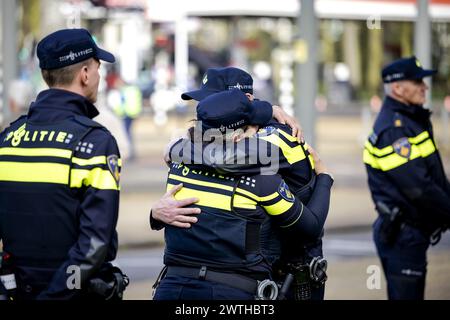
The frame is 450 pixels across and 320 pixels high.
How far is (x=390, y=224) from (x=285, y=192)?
2.01 metres

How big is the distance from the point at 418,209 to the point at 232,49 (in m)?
35.9

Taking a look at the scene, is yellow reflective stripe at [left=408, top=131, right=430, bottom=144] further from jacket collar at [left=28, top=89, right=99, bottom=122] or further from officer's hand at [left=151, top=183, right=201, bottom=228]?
jacket collar at [left=28, top=89, right=99, bottom=122]

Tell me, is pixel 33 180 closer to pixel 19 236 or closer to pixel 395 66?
pixel 19 236

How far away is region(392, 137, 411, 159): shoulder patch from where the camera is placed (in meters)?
5.93

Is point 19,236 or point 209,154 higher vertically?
point 209,154

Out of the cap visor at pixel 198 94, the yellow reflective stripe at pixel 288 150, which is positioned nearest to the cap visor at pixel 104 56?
the cap visor at pixel 198 94

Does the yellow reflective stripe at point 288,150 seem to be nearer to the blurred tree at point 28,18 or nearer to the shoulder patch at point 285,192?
the shoulder patch at point 285,192

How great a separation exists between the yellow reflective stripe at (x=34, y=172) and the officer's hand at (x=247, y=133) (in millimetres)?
808

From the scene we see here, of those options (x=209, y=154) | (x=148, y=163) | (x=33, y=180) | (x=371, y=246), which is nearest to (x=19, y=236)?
(x=33, y=180)

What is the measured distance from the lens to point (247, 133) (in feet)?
13.9

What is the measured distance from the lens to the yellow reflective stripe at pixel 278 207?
408cm

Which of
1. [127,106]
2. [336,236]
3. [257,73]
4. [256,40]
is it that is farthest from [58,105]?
[256,40]

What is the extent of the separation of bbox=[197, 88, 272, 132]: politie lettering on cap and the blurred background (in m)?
2.29
